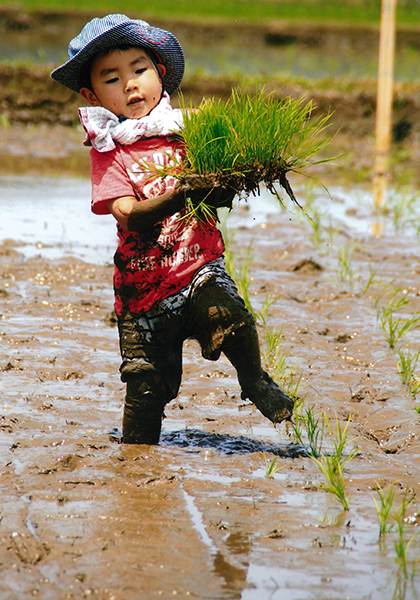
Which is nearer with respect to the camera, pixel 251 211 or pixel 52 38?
pixel 251 211

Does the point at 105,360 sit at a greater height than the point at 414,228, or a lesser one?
lesser

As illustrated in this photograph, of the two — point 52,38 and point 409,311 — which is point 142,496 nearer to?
point 409,311

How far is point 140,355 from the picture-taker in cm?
238

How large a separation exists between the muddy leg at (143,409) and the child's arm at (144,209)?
0.52 meters

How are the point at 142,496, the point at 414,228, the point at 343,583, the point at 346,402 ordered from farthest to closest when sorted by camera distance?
the point at 414,228 < the point at 346,402 < the point at 142,496 < the point at 343,583

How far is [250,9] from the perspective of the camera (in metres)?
25.8

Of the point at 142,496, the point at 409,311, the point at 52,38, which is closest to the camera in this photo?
the point at 142,496

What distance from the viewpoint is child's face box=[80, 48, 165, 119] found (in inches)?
91.1

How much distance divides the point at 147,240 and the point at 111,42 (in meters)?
0.65

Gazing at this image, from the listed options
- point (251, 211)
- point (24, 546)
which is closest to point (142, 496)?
point (24, 546)

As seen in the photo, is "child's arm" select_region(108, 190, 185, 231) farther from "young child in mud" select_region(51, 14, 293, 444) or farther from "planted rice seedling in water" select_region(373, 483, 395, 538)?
"planted rice seedling in water" select_region(373, 483, 395, 538)

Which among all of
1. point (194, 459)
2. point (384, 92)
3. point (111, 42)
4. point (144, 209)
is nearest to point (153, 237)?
point (144, 209)

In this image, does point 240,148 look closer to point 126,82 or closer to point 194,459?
point 126,82

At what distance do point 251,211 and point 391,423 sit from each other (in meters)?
4.04
